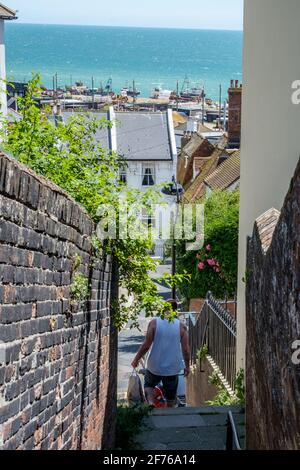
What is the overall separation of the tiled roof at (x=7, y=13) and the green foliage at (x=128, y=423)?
1475 cm

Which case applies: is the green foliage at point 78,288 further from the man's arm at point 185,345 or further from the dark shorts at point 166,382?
the dark shorts at point 166,382

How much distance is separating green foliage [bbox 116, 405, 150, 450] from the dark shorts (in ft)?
3.32

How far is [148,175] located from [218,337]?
3186 centimetres

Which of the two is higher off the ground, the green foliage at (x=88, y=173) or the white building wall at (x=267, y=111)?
the white building wall at (x=267, y=111)

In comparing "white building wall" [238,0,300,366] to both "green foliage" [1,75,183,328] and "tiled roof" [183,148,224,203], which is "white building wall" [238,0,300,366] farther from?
"tiled roof" [183,148,224,203]

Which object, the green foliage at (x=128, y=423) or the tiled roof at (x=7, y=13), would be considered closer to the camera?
the green foliage at (x=128, y=423)

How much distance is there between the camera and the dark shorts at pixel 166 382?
1062cm

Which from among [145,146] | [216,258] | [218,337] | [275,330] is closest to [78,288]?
[275,330]

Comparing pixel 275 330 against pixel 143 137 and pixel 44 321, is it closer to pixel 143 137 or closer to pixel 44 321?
pixel 44 321

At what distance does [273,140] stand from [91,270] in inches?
156

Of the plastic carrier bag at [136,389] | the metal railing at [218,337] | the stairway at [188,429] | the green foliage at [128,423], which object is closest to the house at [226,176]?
the metal railing at [218,337]

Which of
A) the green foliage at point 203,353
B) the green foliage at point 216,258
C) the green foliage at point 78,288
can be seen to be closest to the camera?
the green foliage at point 78,288

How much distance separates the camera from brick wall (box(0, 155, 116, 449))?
156 inches

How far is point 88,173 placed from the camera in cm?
754
